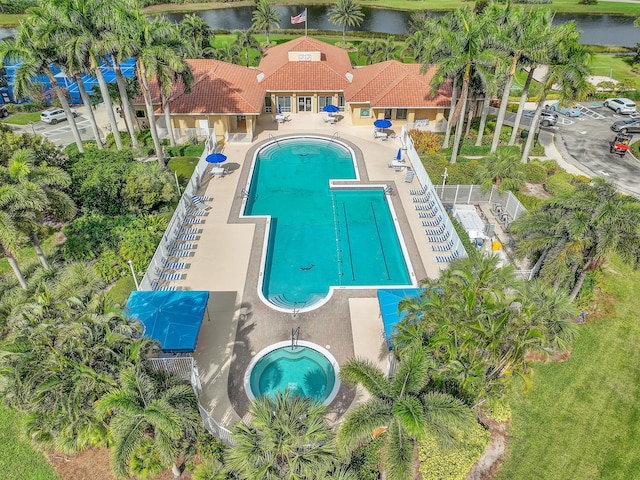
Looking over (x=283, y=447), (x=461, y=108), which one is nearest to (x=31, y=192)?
(x=283, y=447)

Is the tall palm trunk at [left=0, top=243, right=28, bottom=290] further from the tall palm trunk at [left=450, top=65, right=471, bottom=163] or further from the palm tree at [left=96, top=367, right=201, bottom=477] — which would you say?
the tall palm trunk at [left=450, top=65, right=471, bottom=163]

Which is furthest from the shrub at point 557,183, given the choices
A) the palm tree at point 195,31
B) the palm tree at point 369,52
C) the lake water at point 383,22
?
the lake water at point 383,22

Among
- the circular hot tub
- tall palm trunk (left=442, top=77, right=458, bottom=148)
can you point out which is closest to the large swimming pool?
the circular hot tub

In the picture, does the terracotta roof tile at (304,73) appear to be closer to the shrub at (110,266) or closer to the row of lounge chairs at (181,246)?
the row of lounge chairs at (181,246)

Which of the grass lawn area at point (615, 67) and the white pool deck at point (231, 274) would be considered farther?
the grass lawn area at point (615, 67)

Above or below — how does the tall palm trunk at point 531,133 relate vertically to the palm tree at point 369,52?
below

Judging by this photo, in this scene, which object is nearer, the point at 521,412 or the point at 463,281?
the point at 463,281

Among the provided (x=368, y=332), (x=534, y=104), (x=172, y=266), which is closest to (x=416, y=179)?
(x=368, y=332)

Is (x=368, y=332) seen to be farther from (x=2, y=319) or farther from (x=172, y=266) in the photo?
(x=2, y=319)
